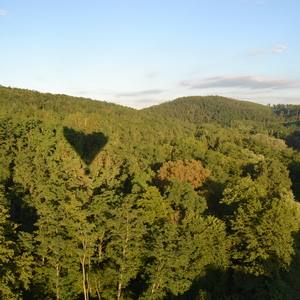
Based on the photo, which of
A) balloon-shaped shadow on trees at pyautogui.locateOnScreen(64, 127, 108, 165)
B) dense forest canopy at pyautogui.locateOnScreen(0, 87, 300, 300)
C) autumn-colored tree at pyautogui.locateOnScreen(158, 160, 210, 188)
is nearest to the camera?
dense forest canopy at pyautogui.locateOnScreen(0, 87, 300, 300)

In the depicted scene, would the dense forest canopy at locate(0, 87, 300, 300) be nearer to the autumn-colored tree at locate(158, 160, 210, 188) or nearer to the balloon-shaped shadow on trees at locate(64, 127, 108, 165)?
the autumn-colored tree at locate(158, 160, 210, 188)

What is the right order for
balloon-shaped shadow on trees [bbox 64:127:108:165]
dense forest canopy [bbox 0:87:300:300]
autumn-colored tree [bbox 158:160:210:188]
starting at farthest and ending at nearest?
balloon-shaped shadow on trees [bbox 64:127:108:165], autumn-colored tree [bbox 158:160:210:188], dense forest canopy [bbox 0:87:300:300]

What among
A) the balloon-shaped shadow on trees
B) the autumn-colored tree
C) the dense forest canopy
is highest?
the balloon-shaped shadow on trees

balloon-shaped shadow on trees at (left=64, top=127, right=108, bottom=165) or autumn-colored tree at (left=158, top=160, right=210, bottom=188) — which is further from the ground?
balloon-shaped shadow on trees at (left=64, top=127, right=108, bottom=165)

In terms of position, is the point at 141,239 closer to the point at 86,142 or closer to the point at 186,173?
the point at 186,173

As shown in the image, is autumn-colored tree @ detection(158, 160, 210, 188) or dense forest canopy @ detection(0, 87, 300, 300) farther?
autumn-colored tree @ detection(158, 160, 210, 188)

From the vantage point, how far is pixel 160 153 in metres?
101

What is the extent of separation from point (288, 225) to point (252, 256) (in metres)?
6.12

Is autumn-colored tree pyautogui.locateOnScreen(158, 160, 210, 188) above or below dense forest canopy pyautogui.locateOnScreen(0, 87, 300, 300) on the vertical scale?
above

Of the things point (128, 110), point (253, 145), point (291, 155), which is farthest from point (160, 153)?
point (128, 110)

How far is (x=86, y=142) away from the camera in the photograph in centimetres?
10519

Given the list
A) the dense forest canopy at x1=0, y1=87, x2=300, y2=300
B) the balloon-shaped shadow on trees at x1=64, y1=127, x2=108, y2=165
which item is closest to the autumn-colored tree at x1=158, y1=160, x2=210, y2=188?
the dense forest canopy at x1=0, y1=87, x2=300, y2=300

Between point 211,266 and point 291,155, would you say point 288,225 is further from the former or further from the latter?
point 291,155

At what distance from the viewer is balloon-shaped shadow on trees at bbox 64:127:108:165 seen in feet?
308
